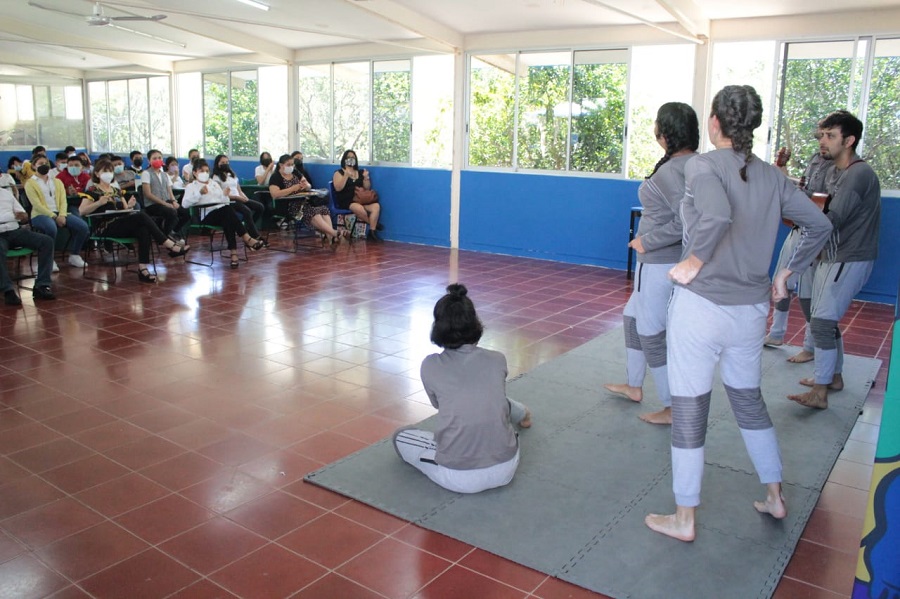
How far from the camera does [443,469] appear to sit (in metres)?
3.18

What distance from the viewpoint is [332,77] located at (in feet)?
40.0

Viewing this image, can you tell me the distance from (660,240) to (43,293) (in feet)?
18.6

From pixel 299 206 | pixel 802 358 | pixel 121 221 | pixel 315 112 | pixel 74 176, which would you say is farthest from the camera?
pixel 315 112

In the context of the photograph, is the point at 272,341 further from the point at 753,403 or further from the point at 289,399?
the point at 753,403

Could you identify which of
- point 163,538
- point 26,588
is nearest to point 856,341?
point 163,538

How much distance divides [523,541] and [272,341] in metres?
3.24

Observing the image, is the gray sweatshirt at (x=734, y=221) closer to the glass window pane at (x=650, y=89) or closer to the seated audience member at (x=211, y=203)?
the glass window pane at (x=650, y=89)

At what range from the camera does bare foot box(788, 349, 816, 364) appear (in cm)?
523

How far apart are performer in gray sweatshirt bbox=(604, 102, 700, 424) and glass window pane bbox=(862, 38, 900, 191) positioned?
205 inches

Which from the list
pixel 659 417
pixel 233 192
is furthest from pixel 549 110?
pixel 659 417

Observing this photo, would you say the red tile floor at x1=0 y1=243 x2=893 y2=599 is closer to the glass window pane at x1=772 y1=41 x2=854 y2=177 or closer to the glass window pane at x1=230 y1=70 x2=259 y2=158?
the glass window pane at x1=772 y1=41 x2=854 y2=177

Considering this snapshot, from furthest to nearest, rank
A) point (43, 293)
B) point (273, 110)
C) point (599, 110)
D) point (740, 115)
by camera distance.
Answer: point (273, 110) → point (599, 110) → point (43, 293) → point (740, 115)

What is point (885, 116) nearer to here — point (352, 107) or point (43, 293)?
point (352, 107)

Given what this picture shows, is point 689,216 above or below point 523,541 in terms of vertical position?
above
